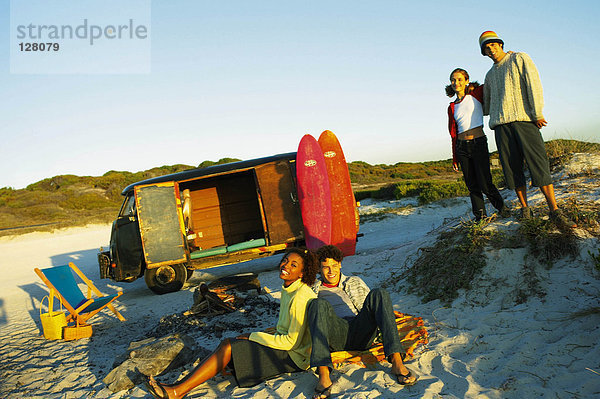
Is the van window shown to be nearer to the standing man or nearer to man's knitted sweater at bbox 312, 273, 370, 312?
man's knitted sweater at bbox 312, 273, 370, 312

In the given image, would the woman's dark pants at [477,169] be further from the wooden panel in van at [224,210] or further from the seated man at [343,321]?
the wooden panel in van at [224,210]

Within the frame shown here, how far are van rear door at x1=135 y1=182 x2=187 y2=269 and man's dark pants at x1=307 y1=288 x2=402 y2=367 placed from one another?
215 inches

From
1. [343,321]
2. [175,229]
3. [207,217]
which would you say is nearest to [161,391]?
[343,321]

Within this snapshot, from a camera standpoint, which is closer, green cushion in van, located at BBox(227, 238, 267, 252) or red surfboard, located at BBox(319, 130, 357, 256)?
red surfboard, located at BBox(319, 130, 357, 256)

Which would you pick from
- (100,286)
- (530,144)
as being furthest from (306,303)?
(100,286)

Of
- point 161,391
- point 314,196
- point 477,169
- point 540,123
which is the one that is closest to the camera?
point 161,391

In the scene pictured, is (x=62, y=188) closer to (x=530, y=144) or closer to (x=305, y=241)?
(x=305, y=241)

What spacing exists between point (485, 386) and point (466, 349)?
0.64m

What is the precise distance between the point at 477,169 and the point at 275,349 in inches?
135

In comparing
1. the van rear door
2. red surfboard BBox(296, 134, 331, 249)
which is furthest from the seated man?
the van rear door

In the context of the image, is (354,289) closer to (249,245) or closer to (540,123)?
(540,123)

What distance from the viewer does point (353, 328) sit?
11.2 ft

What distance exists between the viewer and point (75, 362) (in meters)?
4.79

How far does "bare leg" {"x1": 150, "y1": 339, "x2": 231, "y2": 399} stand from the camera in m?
3.16
